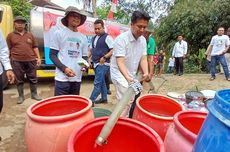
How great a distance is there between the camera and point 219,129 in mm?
1137

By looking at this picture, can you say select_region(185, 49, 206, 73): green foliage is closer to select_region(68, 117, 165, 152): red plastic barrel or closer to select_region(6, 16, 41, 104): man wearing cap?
select_region(6, 16, 41, 104): man wearing cap

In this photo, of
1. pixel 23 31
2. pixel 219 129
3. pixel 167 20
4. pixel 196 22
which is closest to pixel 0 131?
pixel 23 31

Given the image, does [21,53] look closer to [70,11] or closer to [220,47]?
[70,11]

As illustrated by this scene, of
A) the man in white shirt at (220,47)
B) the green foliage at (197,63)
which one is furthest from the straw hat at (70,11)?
the green foliage at (197,63)

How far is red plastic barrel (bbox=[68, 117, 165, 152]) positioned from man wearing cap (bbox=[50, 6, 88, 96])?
3.60 feet

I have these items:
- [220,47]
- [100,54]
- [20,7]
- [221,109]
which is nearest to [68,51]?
[221,109]

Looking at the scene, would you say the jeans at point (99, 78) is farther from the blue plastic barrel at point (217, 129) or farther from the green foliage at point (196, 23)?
the green foliage at point (196, 23)

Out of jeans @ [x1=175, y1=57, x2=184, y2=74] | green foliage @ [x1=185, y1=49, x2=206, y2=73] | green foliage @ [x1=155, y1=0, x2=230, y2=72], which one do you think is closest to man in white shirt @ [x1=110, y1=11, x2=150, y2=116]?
jeans @ [x1=175, y1=57, x2=184, y2=74]

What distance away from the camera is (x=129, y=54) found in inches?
120

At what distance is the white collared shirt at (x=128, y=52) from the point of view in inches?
115

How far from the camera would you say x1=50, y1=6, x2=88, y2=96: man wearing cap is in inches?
115

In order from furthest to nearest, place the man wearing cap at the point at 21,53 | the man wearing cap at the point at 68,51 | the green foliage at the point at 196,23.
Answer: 1. the green foliage at the point at 196,23
2. the man wearing cap at the point at 21,53
3. the man wearing cap at the point at 68,51

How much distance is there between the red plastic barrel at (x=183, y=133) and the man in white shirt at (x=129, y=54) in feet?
2.81

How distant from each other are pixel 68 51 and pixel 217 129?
7.00 feet
